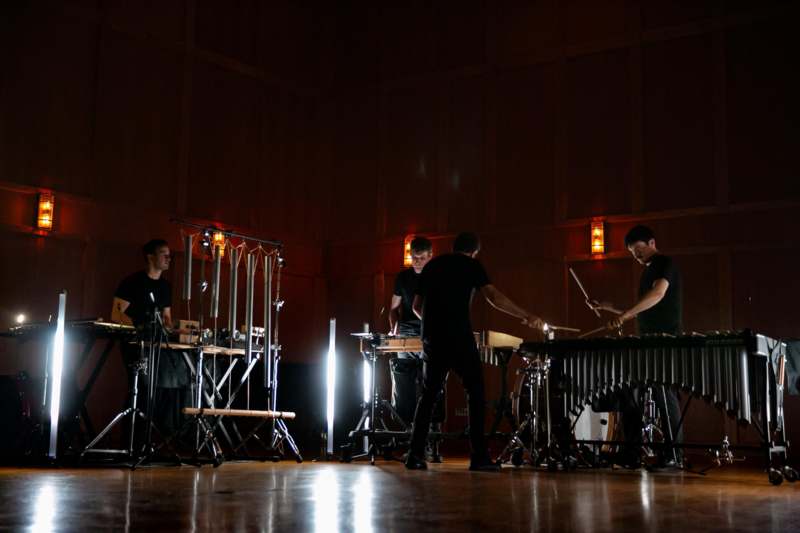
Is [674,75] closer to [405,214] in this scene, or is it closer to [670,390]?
[405,214]

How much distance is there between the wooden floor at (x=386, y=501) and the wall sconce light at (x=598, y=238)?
3.79 metres

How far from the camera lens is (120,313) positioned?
23.3 feet

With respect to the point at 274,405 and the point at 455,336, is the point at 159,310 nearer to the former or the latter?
the point at 274,405

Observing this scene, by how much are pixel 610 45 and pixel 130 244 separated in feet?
17.3

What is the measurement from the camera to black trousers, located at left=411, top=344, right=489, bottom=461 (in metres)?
6.14

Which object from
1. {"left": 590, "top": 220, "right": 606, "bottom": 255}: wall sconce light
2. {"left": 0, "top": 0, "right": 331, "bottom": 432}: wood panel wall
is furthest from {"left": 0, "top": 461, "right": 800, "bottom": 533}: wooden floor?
{"left": 590, "top": 220, "right": 606, "bottom": 255}: wall sconce light

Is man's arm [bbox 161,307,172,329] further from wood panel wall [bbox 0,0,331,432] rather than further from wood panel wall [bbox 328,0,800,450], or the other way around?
wood panel wall [bbox 328,0,800,450]

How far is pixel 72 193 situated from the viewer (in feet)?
29.9

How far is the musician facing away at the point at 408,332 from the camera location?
7.55 meters

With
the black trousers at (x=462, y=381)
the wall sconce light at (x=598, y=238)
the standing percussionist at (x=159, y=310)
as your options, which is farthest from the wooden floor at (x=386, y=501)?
the wall sconce light at (x=598, y=238)

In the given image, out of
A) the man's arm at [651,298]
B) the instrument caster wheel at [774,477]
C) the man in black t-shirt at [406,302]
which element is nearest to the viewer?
the instrument caster wheel at [774,477]

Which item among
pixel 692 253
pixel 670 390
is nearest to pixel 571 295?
pixel 692 253

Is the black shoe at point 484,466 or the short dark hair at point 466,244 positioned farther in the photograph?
the short dark hair at point 466,244

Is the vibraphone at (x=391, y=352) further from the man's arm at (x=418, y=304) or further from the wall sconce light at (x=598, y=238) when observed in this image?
the wall sconce light at (x=598, y=238)
